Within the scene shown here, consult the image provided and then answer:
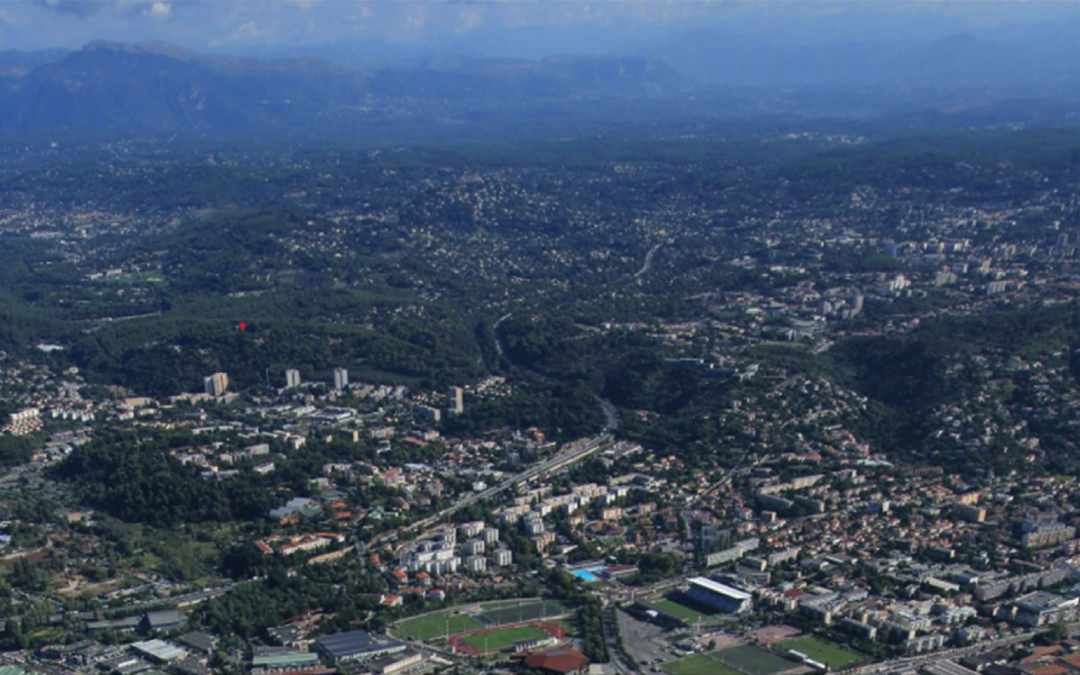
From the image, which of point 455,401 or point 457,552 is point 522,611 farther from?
point 455,401

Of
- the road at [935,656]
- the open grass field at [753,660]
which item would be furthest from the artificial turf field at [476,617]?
the road at [935,656]

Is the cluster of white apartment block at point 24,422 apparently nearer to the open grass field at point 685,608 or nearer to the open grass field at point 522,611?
the open grass field at point 522,611

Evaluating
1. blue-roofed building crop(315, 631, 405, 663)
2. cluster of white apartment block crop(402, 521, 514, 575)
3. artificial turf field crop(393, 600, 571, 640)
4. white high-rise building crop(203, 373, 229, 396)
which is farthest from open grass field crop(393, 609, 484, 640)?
white high-rise building crop(203, 373, 229, 396)

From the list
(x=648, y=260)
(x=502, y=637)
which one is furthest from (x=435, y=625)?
(x=648, y=260)

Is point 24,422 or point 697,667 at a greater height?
point 24,422

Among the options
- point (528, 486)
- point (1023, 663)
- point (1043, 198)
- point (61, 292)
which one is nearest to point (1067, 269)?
point (1043, 198)
